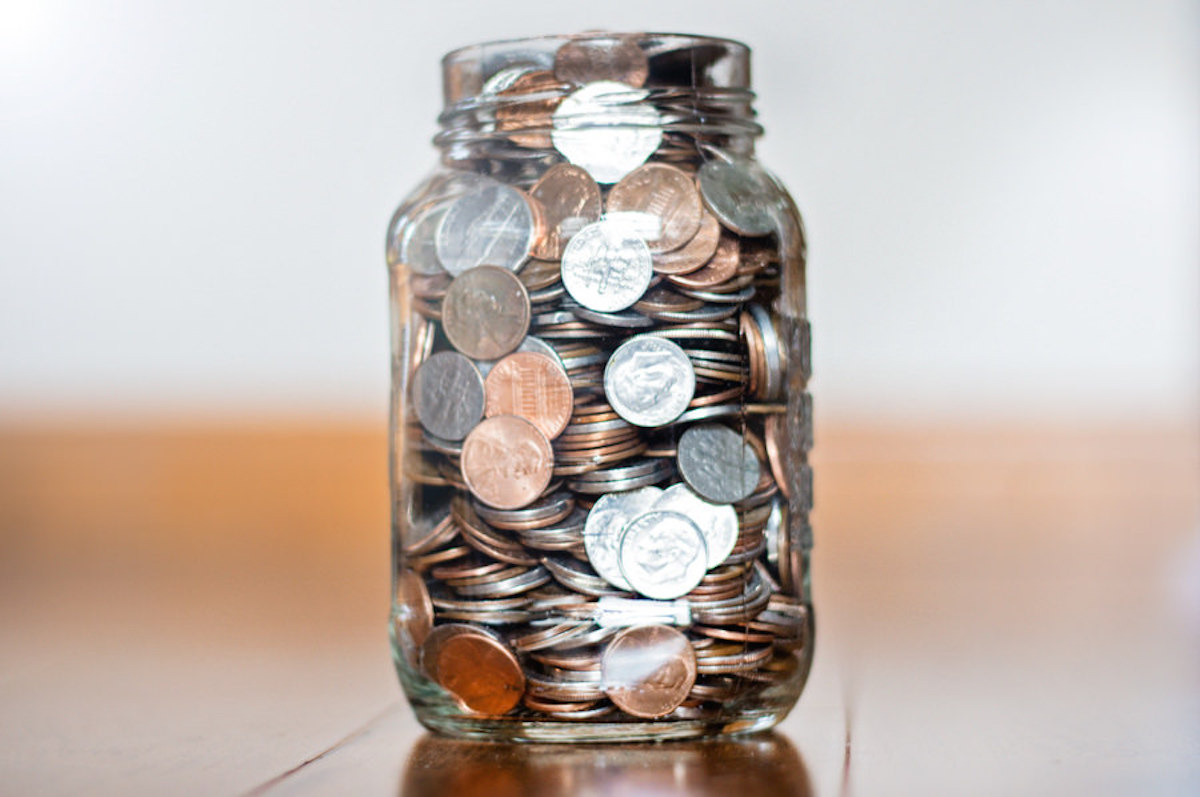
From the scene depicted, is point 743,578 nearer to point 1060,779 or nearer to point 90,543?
point 1060,779

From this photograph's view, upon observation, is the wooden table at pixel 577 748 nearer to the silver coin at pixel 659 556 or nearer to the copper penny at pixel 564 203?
the silver coin at pixel 659 556

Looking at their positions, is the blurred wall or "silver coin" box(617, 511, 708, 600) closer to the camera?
"silver coin" box(617, 511, 708, 600)

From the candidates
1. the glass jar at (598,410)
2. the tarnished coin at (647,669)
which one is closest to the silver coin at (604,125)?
the glass jar at (598,410)

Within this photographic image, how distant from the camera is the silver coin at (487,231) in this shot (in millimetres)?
750

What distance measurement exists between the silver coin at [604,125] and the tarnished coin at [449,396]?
13cm

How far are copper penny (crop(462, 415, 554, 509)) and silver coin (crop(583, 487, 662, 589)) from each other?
0.10ft

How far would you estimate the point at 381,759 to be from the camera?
2.42ft

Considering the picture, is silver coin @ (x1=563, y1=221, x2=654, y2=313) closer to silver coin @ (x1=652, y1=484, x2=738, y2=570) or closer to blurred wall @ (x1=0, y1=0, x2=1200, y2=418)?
silver coin @ (x1=652, y1=484, x2=738, y2=570)

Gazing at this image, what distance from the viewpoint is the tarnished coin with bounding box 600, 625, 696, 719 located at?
727mm

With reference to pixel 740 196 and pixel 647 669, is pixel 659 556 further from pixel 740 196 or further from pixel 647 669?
pixel 740 196

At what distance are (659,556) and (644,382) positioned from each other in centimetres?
9

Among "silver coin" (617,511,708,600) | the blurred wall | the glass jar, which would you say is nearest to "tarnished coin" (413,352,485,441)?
the glass jar

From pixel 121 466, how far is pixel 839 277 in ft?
2.92

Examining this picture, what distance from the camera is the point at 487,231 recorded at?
0.76m
